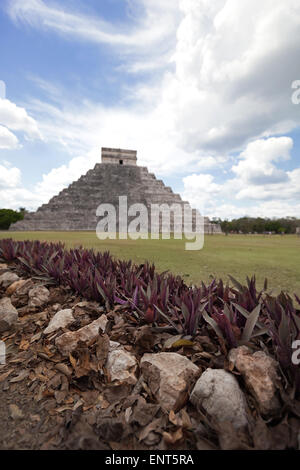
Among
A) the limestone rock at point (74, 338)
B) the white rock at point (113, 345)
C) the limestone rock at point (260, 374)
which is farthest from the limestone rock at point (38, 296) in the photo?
the limestone rock at point (260, 374)

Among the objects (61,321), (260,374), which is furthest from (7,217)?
→ (260,374)

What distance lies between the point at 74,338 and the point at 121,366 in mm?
494

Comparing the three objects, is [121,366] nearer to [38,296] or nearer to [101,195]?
[38,296]

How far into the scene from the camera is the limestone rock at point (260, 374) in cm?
129

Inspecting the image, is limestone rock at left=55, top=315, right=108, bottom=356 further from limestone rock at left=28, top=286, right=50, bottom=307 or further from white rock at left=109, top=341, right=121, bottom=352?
limestone rock at left=28, top=286, right=50, bottom=307

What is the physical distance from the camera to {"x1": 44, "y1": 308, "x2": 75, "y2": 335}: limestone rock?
2.21 meters

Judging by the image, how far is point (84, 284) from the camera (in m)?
2.72

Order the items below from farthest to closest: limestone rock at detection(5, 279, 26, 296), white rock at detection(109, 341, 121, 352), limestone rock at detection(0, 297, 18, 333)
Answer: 1. limestone rock at detection(5, 279, 26, 296)
2. limestone rock at detection(0, 297, 18, 333)
3. white rock at detection(109, 341, 121, 352)

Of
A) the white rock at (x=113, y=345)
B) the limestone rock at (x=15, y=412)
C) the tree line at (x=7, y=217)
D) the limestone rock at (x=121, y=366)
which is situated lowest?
the limestone rock at (x=15, y=412)

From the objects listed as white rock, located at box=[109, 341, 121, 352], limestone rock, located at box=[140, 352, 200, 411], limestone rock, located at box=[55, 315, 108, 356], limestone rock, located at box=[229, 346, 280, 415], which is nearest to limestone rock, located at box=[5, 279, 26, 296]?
limestone rock, located at box=[55, 315, 108, 356]

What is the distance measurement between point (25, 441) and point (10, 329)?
1450mm

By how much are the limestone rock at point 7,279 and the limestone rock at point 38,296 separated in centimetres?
Result: 72

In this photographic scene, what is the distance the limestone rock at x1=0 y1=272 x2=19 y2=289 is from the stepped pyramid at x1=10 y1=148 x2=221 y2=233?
23338 millimetres

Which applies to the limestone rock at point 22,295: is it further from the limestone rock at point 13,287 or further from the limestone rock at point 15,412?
the limestone rock at point 15,412
